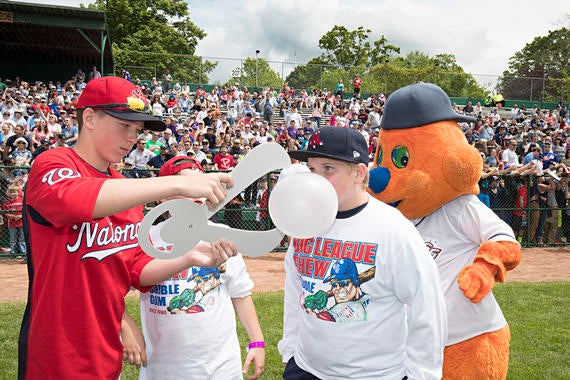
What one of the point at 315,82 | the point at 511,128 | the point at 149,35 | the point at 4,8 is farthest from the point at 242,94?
the point at 149,35

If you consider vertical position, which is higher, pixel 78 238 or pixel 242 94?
pixel 242 94

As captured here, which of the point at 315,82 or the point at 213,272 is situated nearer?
the point at 213,272

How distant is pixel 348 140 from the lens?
2342 mm

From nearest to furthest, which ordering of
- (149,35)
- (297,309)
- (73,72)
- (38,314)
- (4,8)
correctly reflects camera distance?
(38,314) < (297,309) < (4,8) < (73,72) < (149,35)

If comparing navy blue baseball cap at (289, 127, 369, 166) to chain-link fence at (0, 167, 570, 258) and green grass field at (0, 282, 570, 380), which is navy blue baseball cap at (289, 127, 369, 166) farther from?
chain-link fence at (0, 167, 570, 258)

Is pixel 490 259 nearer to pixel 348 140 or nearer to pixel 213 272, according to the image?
pixel 348 140

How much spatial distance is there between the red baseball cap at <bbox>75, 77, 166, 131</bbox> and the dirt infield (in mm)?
6166

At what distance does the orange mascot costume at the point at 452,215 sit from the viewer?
2.90 meters

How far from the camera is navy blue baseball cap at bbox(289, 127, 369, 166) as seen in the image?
2316 millimetres

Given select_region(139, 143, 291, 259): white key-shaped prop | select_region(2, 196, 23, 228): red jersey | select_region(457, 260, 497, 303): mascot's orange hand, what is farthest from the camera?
select_region(2, 196, 23, 228): red jersey

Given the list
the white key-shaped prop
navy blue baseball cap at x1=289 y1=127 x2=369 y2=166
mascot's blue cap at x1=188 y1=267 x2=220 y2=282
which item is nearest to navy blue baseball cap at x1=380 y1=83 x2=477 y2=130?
navy blue baseball cap at x1=289 y1=127 x2=369 y2=166

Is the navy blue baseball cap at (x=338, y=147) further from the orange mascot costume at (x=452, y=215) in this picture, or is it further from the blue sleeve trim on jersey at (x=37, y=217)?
the blue sleeve trim on jersey at (x=37, y=217)

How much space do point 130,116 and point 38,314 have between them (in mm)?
843

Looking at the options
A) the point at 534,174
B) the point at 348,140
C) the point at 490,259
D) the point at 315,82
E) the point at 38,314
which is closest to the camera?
the point at 38,314
